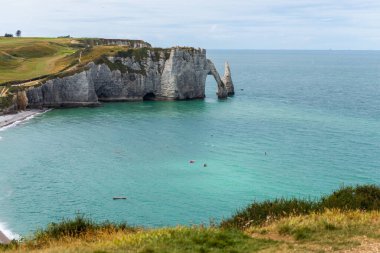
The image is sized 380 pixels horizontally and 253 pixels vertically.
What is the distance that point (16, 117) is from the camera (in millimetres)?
99438

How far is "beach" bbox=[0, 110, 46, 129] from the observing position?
93.7 m

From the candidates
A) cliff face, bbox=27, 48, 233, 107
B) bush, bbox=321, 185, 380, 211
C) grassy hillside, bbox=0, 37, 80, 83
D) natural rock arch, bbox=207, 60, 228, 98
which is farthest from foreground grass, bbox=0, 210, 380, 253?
natural rock arch, bbox=207, 60, 228, 98

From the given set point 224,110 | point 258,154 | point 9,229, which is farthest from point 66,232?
point 224,110

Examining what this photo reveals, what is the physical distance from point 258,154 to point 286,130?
2112cm

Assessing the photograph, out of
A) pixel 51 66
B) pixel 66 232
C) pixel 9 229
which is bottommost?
pixel 9 229

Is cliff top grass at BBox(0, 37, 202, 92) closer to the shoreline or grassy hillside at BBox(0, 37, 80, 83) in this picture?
grassy hillside at BBox(0, 37, 80, 83)

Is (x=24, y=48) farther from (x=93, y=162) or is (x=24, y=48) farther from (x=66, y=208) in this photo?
(x=66, y=208)

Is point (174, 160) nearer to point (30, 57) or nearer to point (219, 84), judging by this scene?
point (219, 84)

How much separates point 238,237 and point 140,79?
110 m

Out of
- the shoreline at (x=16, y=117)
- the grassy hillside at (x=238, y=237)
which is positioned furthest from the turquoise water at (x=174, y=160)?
the grassy hillside at (x=238, y=237)

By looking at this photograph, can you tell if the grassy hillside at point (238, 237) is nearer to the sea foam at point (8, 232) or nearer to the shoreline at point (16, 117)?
the sea foam at point (8, 232)

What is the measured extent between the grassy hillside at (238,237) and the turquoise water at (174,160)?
64.3 feet

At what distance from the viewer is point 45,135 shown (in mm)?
83562

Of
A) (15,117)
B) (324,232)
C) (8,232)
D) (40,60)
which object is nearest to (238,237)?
(324,232)
